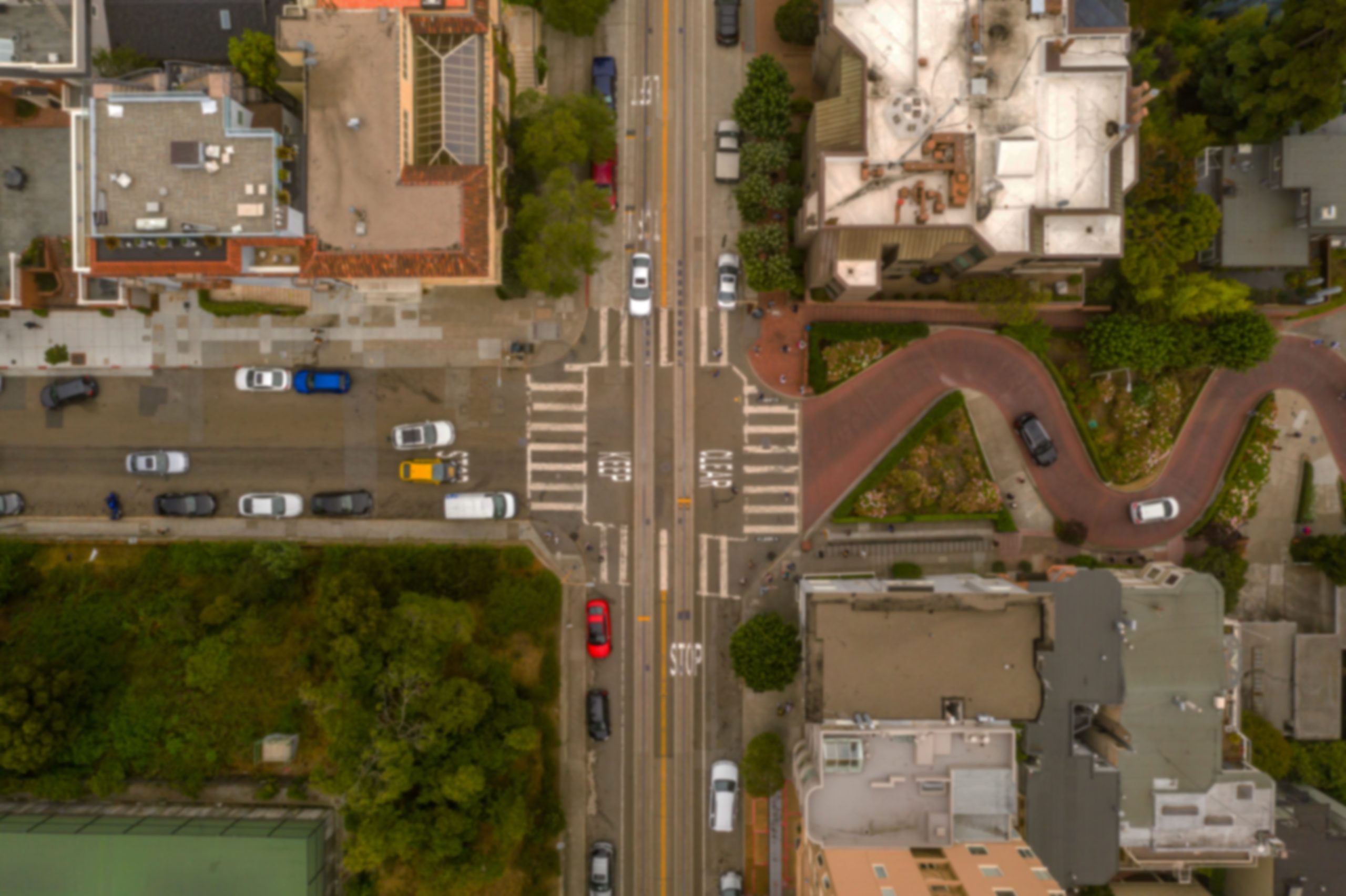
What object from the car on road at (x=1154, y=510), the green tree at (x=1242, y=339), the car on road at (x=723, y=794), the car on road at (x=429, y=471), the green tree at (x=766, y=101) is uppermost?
the green tree at (x=766, y=101)

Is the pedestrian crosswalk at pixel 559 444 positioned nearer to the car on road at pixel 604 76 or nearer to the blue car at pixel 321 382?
the blue car at pixel 321 382

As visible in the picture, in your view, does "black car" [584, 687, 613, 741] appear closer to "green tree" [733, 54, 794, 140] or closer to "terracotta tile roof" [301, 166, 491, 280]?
"terracotta tile roof" [301, 166, 491, 280]

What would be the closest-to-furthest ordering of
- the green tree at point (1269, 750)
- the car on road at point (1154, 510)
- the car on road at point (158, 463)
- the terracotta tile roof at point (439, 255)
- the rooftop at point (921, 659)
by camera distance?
the terracotta tile roof at point (439, 255)
the rooftop at point (921, 659)
the green tree at point (1269, 750)
the car on road at point (1154, 510)
the car on road at point (158, 463)

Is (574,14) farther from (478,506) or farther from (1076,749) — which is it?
(1076,749)

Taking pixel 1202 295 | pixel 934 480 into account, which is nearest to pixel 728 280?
pixel 934 480

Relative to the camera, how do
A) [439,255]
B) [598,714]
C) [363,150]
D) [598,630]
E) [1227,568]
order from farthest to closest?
[598,630], [598,714], [1227,568], [439,255], [363,150]

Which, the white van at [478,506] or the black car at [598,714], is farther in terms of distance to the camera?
the white van at [478,506]

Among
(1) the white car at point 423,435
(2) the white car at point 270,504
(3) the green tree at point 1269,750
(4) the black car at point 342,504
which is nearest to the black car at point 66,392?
(2) the white car at point 270,504

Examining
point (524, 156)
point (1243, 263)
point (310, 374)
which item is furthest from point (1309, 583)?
point (310, 374)
